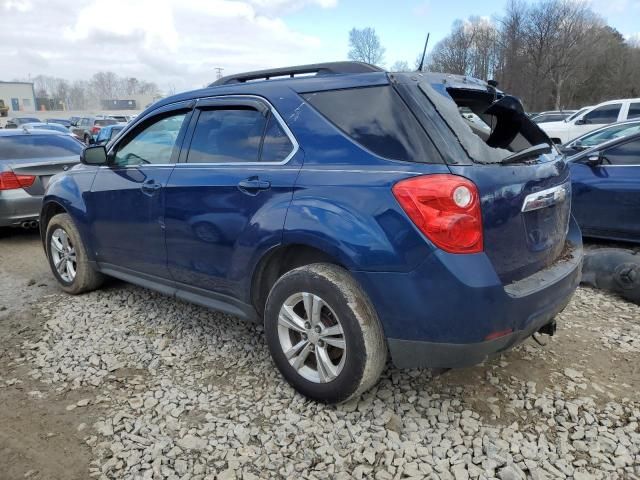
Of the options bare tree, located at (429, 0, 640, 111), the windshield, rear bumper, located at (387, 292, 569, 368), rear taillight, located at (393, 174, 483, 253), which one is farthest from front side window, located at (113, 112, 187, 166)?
bare tree, located at (429, 0, 640, 111)

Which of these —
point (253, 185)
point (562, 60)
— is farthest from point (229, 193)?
point (562, 60)

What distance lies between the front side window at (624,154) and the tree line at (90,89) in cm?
12472

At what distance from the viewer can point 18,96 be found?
87.4 metres

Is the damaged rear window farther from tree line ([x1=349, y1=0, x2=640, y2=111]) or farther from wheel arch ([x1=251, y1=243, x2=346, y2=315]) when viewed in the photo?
tree line ([x1=349, y1=0, x2=640, y2=111])

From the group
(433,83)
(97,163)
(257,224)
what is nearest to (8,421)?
(257,224)

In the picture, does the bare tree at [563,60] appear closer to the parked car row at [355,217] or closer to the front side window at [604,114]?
the front side window at [604,114]

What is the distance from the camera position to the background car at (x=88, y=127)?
27.6 meters

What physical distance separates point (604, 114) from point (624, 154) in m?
10.2

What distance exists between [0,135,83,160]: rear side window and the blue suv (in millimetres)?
4594

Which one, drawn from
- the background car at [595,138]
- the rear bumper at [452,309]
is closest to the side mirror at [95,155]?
the rear bumper at [452,309]

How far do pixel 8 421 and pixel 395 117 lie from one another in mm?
2665

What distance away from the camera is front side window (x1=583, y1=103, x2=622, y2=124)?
45.1 ft

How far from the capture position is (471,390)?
9.53 ft

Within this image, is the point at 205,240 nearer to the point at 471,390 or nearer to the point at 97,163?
the point at 97,163
